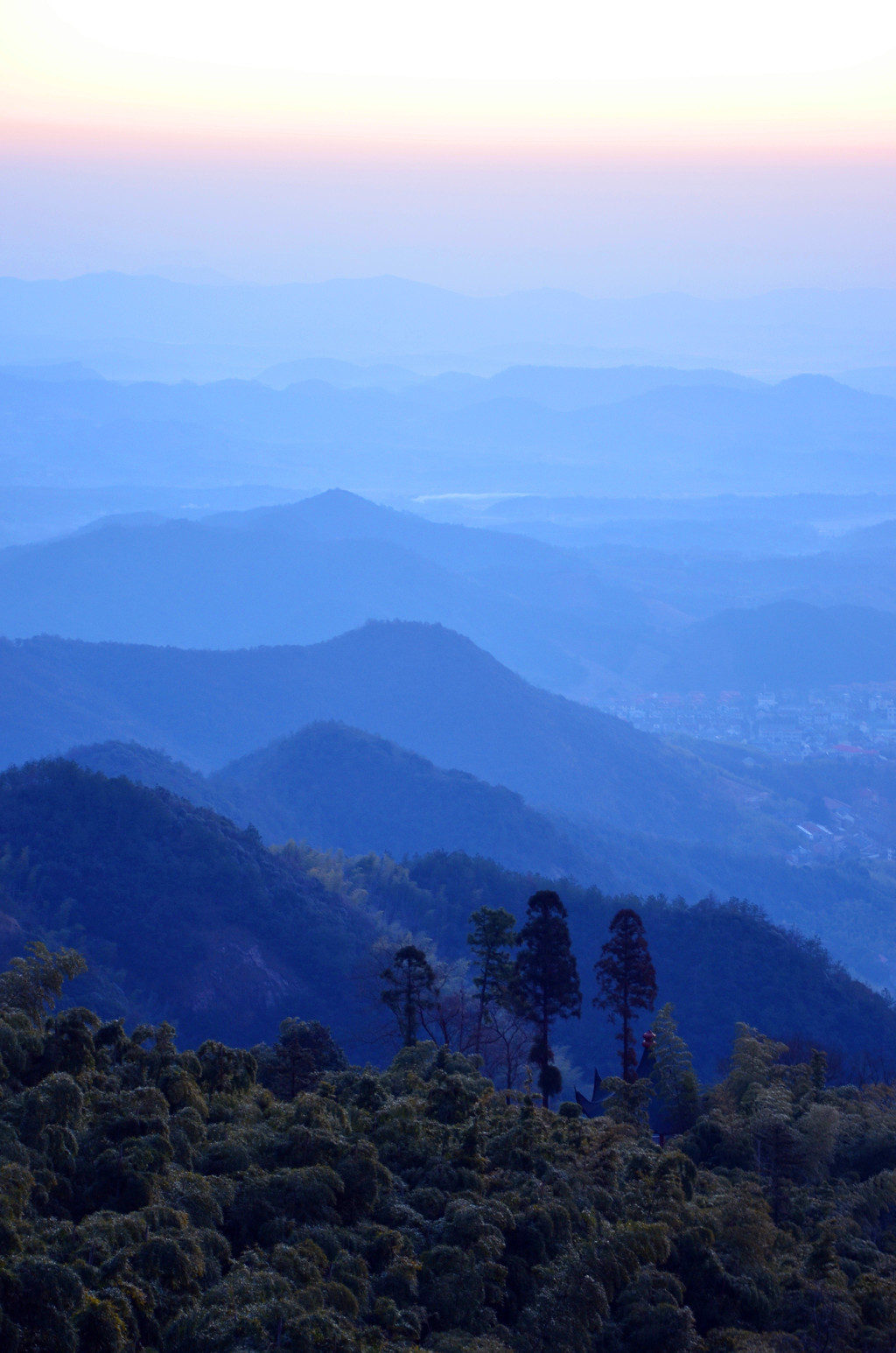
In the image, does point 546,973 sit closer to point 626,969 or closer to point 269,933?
point 626,969

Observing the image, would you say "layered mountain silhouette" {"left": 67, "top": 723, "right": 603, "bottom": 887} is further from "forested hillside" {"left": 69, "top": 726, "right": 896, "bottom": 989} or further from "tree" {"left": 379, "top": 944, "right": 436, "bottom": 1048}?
"tree" {"left": 379, "top": 944, "right": 436, "bottom": 1048}

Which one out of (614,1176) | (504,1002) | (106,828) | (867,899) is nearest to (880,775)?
(867,899)

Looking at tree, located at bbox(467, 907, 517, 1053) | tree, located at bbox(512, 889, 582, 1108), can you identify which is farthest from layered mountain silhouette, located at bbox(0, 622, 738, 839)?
tree, located at bbox(512, 889, 582, 1108)

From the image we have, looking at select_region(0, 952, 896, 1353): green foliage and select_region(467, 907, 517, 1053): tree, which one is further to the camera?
select_region(467, 907, 517, 1053): tree

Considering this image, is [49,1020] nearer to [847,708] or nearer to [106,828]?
[106,828]

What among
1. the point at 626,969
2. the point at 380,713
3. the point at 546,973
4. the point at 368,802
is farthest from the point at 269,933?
the point at 380,713

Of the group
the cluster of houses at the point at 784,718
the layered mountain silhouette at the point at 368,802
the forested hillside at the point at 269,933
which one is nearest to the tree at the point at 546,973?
the forested hillside at the point at 269,933

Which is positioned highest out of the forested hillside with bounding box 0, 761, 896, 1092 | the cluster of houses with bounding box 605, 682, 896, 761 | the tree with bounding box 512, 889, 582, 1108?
the cluster of houses with bounding box 605, 682, 896, 761
